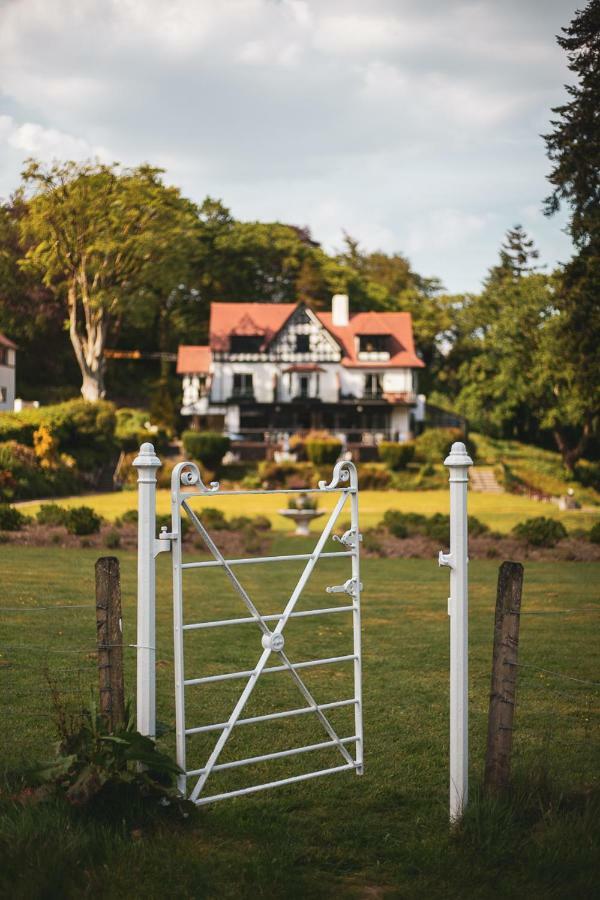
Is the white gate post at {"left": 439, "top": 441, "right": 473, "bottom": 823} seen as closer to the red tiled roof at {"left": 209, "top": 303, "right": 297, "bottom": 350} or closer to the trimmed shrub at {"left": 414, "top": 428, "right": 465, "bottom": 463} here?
the trimmed shrub at {"left": 414, "top": 428, "right": 465, "bottom": 463}

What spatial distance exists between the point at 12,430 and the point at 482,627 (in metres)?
24.5

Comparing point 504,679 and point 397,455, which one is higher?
point 397,455

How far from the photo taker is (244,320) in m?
53.2

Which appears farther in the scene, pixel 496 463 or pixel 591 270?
pixel 496 463

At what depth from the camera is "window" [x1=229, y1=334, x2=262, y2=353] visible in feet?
173

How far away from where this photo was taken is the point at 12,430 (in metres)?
32.4

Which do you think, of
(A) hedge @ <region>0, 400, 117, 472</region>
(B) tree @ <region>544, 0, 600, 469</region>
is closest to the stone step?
(B) tree @ <region>544, 0, 600, 469</region>

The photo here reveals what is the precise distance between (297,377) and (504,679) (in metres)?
48.0

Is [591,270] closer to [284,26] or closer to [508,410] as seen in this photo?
[284,26]

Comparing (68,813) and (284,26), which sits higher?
(284,26)

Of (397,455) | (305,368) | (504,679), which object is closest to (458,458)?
(504,679)

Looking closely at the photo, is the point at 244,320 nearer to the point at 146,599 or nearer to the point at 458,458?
the point at 458,458

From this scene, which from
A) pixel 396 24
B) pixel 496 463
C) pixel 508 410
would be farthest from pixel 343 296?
pixel 396 24

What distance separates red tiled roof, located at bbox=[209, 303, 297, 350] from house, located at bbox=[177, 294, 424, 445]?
2.3 inches
